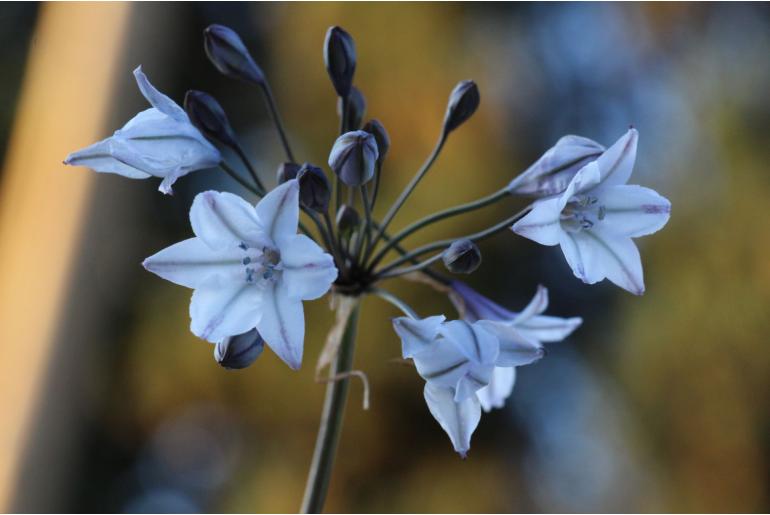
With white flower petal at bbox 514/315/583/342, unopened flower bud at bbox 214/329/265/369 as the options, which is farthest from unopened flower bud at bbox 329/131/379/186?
white flower petal at bbox 514/315/583/342

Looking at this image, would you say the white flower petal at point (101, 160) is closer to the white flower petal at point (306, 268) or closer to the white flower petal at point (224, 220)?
the white flower petal at point (224, 220)

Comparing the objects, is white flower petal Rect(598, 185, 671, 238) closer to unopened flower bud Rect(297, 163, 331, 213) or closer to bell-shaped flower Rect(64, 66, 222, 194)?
unopened flower bud Rect(297, 163, 331, 213)

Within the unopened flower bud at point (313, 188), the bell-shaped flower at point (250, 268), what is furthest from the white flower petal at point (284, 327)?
the unopened flower bud at point (313, 188)

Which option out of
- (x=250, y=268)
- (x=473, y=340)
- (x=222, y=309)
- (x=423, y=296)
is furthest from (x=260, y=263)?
(x=423, y=296)

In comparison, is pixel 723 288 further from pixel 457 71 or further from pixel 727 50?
pixel 457 71

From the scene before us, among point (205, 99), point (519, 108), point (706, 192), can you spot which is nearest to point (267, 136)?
point (519, 108)
